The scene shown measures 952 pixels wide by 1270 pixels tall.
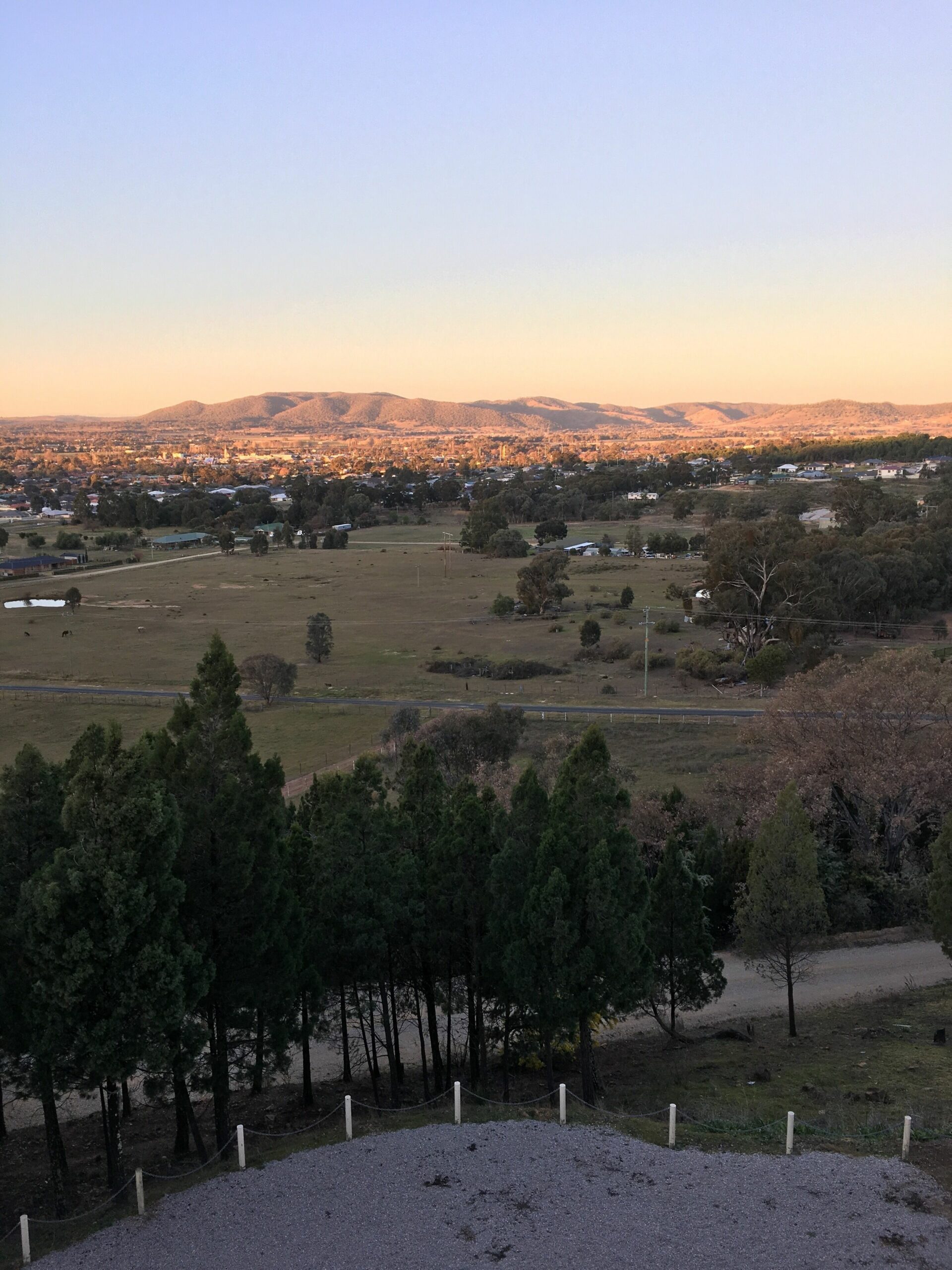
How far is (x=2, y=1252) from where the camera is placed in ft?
35.5

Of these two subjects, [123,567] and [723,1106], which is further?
[123,567]

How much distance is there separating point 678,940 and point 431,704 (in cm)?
2774

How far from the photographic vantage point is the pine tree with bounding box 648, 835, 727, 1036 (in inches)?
714

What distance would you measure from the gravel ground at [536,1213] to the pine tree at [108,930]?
1.88 meters

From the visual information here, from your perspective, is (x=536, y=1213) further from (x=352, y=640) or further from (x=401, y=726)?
(x=352, y=640)

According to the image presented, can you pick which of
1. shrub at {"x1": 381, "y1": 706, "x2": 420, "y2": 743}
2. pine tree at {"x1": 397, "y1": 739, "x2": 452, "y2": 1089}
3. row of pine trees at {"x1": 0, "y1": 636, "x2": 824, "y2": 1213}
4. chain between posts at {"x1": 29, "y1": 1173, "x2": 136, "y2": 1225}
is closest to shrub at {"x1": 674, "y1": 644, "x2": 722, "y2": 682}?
shrub at {"x1": 381, "y1": 706, "x2": 420, "y2": 743}

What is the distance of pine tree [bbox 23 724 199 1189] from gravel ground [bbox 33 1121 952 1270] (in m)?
1.88

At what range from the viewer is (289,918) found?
14750mm

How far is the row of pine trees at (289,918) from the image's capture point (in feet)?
38.7

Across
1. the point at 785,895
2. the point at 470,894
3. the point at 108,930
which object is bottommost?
the point at 785,895

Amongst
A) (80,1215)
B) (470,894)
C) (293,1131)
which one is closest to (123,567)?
(470,894)

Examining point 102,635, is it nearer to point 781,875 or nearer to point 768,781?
point 768,781

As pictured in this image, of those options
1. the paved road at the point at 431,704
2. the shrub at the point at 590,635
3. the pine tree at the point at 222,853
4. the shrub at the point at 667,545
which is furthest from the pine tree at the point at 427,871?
the shrub at the point at 667,545

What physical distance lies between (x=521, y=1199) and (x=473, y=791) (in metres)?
8.95
